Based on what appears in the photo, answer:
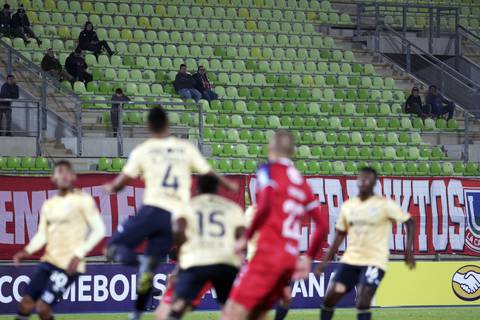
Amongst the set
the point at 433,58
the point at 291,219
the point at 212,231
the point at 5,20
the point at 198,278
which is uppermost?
the point at 5,20

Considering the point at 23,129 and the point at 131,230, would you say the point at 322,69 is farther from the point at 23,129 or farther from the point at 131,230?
the point at 131,230

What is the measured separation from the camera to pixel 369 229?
14.9 m

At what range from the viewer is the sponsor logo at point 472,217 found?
23.7 metres

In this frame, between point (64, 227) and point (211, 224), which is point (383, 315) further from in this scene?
point (211, 224)

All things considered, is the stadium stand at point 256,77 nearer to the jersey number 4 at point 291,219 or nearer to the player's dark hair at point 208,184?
the player's dark hair at point 208,184

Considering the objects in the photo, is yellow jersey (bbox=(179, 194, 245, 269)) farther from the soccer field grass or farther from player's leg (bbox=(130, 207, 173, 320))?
the soccer field grass

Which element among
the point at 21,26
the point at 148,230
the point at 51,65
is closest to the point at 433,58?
the point at 51,65

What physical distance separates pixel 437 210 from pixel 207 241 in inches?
508

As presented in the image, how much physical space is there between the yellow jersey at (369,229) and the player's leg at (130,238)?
3870mm

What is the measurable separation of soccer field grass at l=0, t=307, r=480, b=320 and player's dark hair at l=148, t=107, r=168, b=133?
866 centimetres

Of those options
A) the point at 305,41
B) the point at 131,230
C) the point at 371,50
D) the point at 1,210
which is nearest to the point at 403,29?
the point at 371,50

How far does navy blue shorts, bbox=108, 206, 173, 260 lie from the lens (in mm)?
11852

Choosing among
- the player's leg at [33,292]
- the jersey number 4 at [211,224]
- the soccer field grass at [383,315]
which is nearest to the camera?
the jersey number 4 at [211,224]

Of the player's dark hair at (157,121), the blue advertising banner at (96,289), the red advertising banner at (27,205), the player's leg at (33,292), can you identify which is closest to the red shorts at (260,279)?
the player's dark hair at (157,121)
